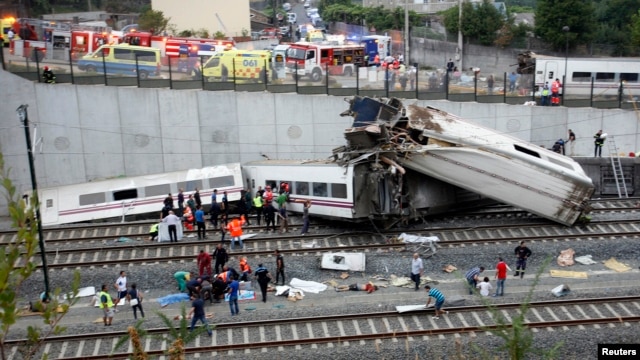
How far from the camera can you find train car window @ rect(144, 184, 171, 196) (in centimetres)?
2855

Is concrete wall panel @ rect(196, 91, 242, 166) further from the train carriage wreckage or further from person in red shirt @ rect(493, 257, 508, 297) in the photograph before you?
person in red shirt @ rect(493, 257, 508, 297)

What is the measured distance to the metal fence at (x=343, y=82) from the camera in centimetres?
3259

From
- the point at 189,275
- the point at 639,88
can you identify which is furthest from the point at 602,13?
the point at 189,275

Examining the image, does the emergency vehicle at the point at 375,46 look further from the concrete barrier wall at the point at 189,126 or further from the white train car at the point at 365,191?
the white train car at the point at 365,191

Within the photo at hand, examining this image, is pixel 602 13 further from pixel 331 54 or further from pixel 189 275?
A: pixel 189 275

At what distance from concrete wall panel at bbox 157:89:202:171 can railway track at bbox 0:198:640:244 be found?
258 inches

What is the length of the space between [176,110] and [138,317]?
578 inches

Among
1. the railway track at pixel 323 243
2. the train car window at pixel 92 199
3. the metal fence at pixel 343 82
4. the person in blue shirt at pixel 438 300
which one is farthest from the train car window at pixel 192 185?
the person in blue shirt at pixel 438 300

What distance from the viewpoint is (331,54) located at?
40625 mm

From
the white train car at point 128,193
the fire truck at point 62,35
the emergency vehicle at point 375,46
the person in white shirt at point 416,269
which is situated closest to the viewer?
the person in white shirt at point 416,269

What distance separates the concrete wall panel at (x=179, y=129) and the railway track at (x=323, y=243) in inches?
344

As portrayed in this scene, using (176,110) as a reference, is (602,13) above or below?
above

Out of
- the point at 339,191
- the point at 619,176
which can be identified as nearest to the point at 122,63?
the point at 339,191

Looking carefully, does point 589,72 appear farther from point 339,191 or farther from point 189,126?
point 189,126
